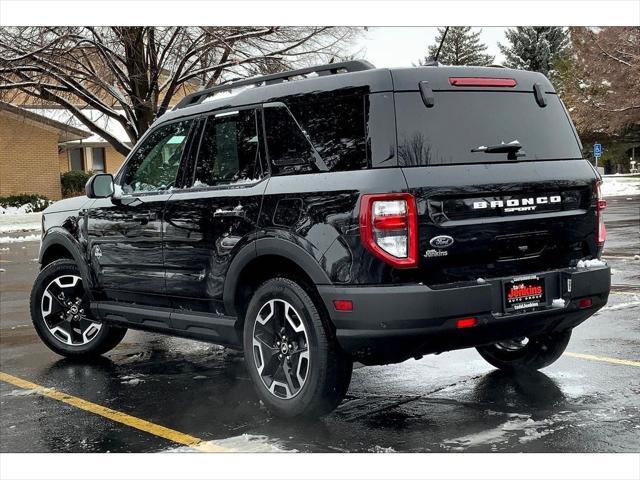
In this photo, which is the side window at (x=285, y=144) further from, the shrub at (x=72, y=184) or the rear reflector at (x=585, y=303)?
the shrub at (x=72, y=184)

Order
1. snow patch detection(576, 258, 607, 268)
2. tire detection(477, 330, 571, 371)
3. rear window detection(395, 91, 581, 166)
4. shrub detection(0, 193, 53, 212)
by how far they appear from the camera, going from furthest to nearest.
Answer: shrub detection(0, 193, 53, 212), tire detection(477, 330, 571, 371), snow patch detection(576, 258, 607, 268), rear window detection(395, 91, 581, 166)

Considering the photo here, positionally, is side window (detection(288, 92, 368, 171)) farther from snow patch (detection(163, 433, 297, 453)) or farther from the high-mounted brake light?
snow patch (detection(163, 433, 297, 453))

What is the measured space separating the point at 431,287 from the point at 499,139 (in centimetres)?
105

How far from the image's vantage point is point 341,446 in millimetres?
4582

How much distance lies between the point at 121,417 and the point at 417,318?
203 cm

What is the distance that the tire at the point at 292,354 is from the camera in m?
4.83

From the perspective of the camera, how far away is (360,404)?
17.8 feet

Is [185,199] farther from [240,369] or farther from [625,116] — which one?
[625,116]

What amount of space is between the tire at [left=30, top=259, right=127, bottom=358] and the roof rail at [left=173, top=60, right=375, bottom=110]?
6.09 ft

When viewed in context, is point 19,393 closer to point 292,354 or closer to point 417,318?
point 292,354

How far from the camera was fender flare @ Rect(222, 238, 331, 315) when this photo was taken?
4758mm

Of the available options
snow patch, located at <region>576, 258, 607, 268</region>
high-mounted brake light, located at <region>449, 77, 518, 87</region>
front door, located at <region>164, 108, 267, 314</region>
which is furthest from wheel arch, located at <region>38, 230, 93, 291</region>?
snow patch, located at <region>576, 258, 607, 268</region>

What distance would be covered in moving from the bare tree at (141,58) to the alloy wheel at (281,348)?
797 inches

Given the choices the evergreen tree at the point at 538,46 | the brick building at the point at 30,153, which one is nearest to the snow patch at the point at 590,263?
the brick building at the point at 30,153
